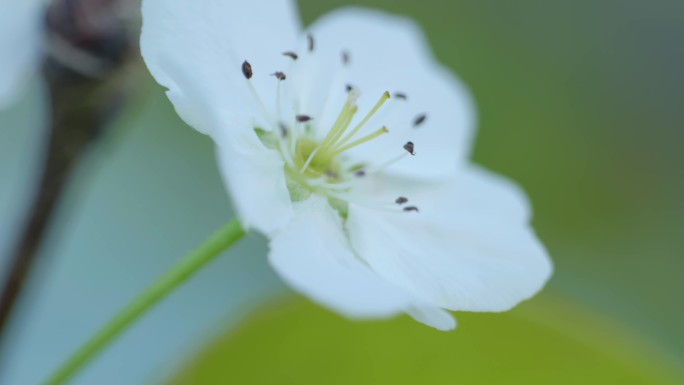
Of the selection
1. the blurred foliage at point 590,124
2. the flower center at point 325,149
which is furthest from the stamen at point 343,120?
the blurred foliage at point 590,124

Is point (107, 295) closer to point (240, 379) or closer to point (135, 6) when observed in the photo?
point (240, 379)

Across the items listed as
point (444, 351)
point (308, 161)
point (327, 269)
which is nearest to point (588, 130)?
point (444, 351)

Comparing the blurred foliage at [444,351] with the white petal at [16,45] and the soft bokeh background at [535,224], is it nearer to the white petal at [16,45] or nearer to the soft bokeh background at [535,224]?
the soft bokeh background at [535,224]

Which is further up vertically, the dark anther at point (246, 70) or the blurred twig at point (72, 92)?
the dark anther at point (246, 70)

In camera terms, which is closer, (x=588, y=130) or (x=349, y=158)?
(x=349, y=158)

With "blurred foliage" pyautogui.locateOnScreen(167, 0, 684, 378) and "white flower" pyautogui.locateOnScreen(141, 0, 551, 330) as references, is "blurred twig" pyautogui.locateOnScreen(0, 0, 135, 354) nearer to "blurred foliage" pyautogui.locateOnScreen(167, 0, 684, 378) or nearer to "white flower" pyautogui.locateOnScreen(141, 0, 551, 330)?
"white flower" pyautogui.locateOnScreen(141, 0, 551, 330)

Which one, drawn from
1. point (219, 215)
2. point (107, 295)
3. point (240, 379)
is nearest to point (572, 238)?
point (219, 215)

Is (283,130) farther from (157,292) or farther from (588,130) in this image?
(588,130)
